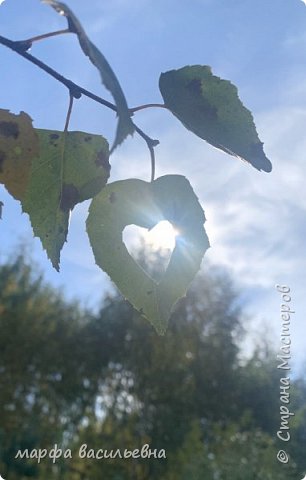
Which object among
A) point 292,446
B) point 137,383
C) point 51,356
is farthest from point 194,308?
point 292,446

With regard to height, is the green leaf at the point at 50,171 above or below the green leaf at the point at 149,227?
above

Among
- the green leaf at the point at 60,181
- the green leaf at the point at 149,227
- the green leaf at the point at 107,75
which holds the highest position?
the green leaf at the point at 60,181

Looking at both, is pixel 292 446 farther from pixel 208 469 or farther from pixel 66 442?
pixel 66 442
